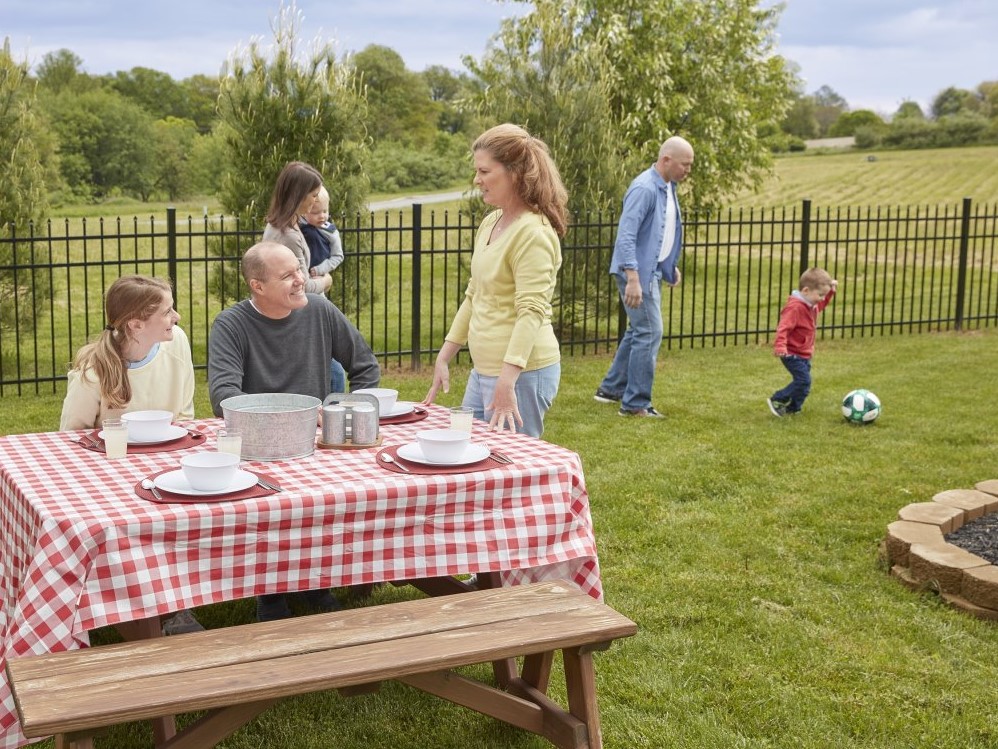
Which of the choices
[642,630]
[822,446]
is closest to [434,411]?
[642,630]

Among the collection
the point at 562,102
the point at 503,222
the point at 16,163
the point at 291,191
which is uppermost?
the point at 562,102

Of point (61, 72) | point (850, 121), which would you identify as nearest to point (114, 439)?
point (61, 72)

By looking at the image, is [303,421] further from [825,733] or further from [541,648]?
[825,733]

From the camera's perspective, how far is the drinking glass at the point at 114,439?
10.6 feet

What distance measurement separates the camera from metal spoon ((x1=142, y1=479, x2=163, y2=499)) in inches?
111

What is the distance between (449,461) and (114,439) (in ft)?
3.39

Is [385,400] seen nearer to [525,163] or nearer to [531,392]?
[531,392]

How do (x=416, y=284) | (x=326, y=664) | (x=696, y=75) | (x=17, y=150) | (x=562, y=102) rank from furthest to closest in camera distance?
(x=696, y=75), (x=562, y=102), (x=416, y=284), (x=17, y=150), (x=326, y=664)

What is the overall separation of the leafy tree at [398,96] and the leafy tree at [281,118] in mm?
52150

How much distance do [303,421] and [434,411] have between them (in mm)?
829

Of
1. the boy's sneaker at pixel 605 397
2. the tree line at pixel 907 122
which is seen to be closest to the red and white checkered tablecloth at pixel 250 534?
the boy's sneaker at pixel 605 397

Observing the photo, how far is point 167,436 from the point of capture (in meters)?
3.43

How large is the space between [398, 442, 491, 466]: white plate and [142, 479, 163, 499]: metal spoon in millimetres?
705

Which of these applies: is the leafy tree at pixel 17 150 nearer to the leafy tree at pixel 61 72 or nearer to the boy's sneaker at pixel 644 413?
the boy's sneaker at pixel 644 413
